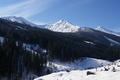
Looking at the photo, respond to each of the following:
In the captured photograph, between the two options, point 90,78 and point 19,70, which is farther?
point 19,70

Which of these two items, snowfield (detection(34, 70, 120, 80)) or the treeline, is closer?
snowfield (detection(34, 70, 120, 80))

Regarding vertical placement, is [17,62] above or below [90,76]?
below

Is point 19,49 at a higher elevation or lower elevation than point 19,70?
higher

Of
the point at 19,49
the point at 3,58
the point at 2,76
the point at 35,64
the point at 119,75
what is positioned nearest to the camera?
the point at 119,75

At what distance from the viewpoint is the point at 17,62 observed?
534ft

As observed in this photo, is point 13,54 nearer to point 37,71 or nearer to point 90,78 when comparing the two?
point 37,71

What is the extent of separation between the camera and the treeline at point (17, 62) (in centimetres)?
14850

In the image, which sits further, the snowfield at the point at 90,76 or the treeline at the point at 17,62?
the treeline at the point at 17,62

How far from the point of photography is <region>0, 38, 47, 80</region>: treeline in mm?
148500

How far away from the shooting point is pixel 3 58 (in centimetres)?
15125

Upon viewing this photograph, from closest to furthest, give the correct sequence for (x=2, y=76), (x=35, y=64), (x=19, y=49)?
(x=2, y=76), (x=35, y=64), (x=19, y=49)

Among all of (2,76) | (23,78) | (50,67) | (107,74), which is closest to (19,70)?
(23,78)

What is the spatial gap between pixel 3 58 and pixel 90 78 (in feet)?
432

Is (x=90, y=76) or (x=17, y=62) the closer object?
(x=90, y=76)
